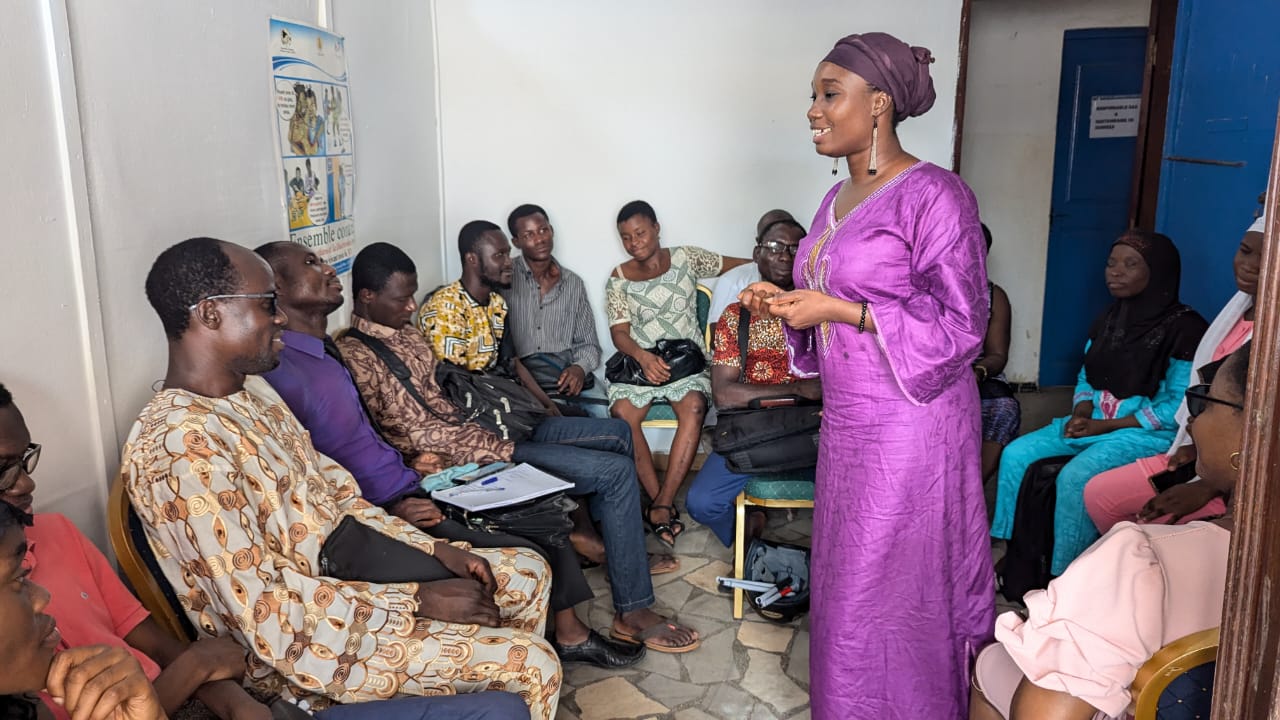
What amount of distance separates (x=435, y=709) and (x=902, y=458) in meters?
1.20

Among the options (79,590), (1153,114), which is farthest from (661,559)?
(1153,114)

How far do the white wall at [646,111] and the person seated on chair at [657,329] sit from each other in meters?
0.46

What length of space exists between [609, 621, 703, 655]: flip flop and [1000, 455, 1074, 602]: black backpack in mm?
1217

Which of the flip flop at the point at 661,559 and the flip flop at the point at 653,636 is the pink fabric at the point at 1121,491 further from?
the flip flop at the point at 661,559

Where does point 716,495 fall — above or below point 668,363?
below

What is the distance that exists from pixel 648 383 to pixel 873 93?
2.29 metres

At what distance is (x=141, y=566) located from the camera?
184 cm

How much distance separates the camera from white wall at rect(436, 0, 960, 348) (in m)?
4.75

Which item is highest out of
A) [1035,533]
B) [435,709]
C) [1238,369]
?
[1238,369]

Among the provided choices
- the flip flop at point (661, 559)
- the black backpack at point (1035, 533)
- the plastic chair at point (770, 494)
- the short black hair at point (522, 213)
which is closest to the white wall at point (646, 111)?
the short black hair at point (522, 213)

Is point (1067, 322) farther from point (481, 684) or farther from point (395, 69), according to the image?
point (481, 684)

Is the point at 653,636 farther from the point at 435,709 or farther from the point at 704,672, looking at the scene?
the point at 435,709

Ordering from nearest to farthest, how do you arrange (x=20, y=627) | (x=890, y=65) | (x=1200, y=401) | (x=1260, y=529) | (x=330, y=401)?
(x=1260, y=529), (x=20, y=627), (x=1200, y=401), (x=890, y=65), (x=330, y=401)

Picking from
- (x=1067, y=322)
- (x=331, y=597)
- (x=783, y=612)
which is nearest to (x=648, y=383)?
(x=783, y=612)
